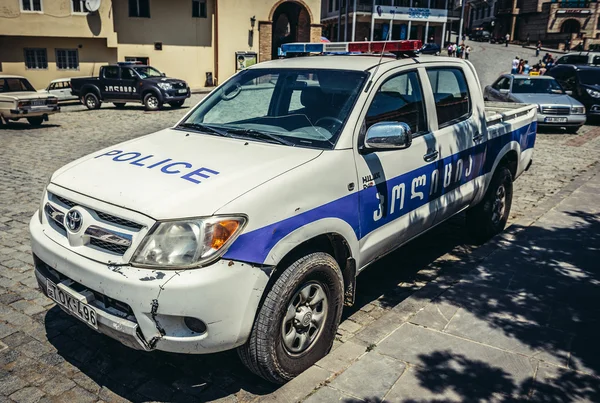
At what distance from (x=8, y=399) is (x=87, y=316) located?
29.3 inches

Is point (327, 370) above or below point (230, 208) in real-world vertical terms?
A: below

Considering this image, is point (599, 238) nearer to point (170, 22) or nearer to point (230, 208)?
point (230, 208)

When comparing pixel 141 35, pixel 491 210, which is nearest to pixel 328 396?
pixel 491 210

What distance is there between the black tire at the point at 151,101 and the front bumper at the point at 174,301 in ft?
58.6

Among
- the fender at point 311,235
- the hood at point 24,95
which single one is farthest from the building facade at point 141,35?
the fender at point 311,235

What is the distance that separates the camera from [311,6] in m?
32.4

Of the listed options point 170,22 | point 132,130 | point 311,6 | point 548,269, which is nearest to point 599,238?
point 548,269

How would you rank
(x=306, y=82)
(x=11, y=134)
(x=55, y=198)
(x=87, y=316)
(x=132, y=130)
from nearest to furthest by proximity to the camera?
1. (x=87, y=316)
2. (x=55, y=198)
3. (x=306, y=82)
4. (x=11, y=134)
5. (x=132, y=130)

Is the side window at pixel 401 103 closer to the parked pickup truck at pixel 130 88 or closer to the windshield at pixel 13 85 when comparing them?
the windshield at pixel 13 85

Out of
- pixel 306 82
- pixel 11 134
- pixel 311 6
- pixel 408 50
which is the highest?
pixel 311 6

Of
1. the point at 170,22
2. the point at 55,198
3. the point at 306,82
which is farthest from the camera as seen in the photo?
the point at 170,22

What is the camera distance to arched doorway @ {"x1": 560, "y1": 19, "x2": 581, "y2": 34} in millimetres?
63969

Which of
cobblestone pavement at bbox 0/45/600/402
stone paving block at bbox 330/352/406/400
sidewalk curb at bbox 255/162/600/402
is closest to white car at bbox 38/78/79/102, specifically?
cobblestone pavement at bbox 0/45/600/402

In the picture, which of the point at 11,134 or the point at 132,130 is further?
the point at 132,130
